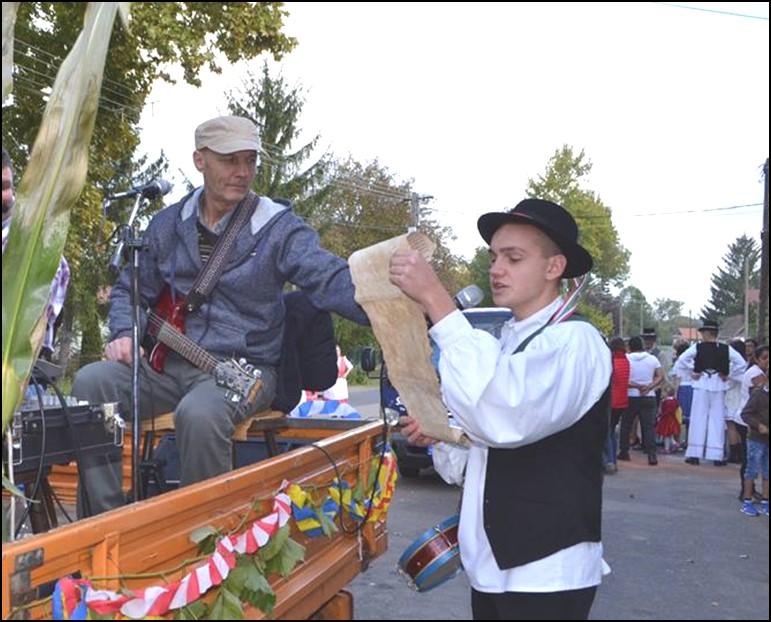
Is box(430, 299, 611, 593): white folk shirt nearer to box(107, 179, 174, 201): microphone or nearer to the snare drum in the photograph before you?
the snare drum

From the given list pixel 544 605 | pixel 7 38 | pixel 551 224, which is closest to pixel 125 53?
pixel 7 38

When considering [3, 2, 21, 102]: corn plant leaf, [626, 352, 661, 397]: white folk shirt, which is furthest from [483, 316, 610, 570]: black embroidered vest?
[626, 352, 661, 397]: white folk shirt

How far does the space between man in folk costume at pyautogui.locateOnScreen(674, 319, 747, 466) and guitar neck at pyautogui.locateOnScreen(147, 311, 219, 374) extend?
9.91 meters

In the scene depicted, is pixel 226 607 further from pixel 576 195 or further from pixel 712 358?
pixel 576 195

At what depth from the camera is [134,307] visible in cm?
318

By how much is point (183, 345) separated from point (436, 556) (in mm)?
1339

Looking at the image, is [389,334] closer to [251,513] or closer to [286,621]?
[251,513]

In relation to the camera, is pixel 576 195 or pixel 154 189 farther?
pixel 576 195

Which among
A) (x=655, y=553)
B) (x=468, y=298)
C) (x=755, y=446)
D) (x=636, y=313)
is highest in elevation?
(x=636, y=313)

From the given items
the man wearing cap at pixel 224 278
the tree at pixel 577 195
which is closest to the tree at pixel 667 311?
the tree at pixel 577 195

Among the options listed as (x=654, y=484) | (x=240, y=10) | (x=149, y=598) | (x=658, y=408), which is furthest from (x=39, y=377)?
(x=658, y=408)

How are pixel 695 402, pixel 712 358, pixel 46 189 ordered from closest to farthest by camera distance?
pixel 46 189, pixel 712 358, pixel 695 402

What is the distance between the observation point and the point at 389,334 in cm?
229

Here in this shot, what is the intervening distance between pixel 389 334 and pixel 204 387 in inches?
48.5
